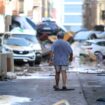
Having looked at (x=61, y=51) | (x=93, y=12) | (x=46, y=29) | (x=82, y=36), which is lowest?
(x=82, y=36)

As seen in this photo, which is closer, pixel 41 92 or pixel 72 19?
pixel 41 92

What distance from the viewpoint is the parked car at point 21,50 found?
34438 mm

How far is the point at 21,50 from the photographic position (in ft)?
113

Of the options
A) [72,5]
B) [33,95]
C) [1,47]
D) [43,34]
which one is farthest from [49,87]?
[72,5]

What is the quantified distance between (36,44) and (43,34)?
574 inches

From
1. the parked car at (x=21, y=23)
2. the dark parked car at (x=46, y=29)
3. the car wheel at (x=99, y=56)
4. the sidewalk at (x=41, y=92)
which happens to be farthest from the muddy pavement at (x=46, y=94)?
the dark parked car at (x=46, y=29)

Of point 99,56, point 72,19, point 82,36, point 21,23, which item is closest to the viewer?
point 99,56

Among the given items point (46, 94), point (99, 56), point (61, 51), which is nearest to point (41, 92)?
point (46, 94)

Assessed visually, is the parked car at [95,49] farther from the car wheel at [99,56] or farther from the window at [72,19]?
the window at [72,19]

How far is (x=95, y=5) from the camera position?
10588cm

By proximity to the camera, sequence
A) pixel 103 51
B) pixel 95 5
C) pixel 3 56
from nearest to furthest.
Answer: pixel 3 56, pixel 103 51, pixel 95 5

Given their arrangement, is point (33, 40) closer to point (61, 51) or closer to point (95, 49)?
point (95, 49)

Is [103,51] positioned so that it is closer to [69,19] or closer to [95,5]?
[95,5]

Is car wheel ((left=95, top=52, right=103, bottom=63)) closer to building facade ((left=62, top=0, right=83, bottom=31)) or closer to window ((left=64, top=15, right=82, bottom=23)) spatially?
building facade ((left=62, top=0, right=83, bottom=31))
